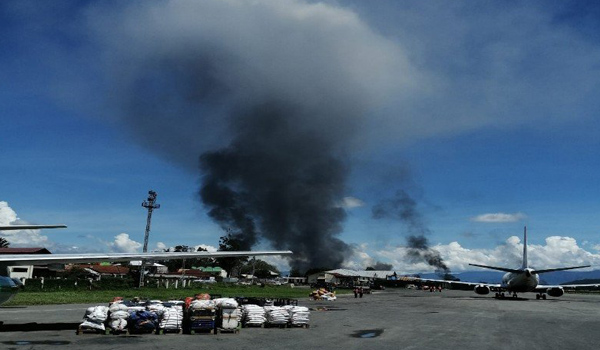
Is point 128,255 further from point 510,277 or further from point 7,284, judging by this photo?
point 510,277

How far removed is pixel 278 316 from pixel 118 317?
7.10m

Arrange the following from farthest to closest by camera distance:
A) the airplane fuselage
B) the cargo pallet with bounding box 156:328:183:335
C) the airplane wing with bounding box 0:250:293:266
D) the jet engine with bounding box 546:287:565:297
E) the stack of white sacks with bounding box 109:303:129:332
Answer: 1. the jet engine with bounding box 546:287:565:297
2. the airplane fuselage
3. the cargo pallet with bounding box 156:328:183:335
4. the stack of white sacks with bounding box 109:303:129:332
5. the airplane wing with bounding box 0:250:293:266

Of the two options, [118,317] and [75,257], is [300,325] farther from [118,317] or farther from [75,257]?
A: [75,257]

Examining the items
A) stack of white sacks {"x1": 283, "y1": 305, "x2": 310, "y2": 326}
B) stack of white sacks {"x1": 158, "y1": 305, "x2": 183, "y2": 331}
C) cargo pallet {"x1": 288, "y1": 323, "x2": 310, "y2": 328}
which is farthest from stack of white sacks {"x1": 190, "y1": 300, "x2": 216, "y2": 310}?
cargo pallet {"x1": 288, "y1": 323, "x2": 310, "y2": 328}

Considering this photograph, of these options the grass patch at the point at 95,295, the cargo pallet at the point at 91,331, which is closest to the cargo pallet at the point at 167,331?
the cargo pallet at the point at 91,331

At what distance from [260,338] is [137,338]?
15.1 feet

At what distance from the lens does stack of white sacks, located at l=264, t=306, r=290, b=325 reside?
71.5ft

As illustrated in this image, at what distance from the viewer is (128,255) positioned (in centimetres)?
1781

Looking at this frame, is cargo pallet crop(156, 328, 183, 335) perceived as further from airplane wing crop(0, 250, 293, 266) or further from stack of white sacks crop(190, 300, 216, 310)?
airplane wing crop(0, 250, 293, 266)

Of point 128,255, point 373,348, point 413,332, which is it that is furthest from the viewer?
point 413,332

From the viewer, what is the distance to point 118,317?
1858 cm

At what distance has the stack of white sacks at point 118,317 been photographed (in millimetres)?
18438

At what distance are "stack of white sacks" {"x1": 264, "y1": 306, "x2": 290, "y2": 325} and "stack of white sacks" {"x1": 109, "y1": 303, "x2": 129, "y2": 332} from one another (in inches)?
255

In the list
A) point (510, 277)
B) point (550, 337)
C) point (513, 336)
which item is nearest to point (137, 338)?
point (513, 336)
